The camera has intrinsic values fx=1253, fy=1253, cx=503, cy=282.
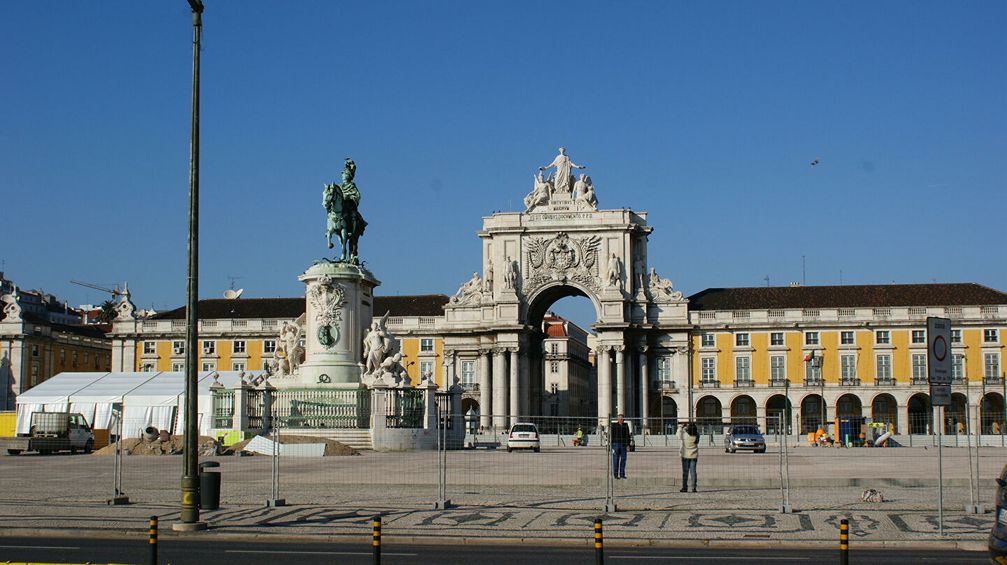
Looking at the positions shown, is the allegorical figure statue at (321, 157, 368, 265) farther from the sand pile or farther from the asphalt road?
the asphalt road

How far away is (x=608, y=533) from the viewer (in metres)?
19.3

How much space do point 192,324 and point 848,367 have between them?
86234 mm

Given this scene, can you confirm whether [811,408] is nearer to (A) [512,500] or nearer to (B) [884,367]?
(B) [884,367]

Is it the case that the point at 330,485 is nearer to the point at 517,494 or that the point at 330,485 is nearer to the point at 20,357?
Answer: the point at 517,494

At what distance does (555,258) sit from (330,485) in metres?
72.5

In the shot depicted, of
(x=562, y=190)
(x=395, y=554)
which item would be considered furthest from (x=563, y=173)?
(x=395, y=554)

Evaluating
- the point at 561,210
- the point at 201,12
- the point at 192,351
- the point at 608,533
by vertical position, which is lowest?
the point at 608,533

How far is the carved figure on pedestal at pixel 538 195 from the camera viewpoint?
10200 centimetres

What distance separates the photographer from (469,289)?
103875mm

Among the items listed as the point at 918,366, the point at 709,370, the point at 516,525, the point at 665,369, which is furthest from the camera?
the point at 709,370

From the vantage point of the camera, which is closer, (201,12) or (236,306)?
(201,12)

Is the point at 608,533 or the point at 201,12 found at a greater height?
the point at 201,12

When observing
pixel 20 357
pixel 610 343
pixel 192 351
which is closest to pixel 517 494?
pixel 192 351

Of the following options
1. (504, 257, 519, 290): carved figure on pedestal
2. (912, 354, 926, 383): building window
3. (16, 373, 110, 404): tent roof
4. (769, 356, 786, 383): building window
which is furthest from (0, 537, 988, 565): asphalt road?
(912, 354, 926, 383): building window
